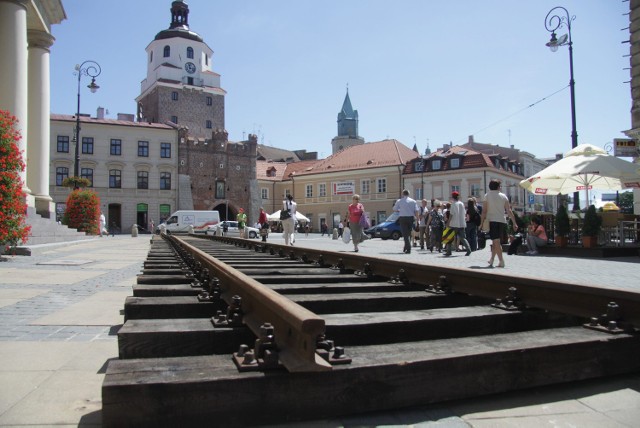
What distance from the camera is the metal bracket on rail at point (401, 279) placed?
469 cm

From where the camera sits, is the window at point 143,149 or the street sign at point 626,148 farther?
the window at point 143,149

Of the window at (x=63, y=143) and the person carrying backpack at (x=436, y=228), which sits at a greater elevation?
the window at (x=63, y=143)

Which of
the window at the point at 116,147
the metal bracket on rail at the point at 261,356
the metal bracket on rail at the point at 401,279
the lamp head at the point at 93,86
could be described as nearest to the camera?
the metal bracket on rail at the point at 261,356

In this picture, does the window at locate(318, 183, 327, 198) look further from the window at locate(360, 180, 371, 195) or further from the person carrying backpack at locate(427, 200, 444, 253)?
the person carrying backpack at locate(427, 200, 444, 253)

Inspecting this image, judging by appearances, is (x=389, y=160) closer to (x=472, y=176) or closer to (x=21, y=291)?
(x=472, y=176)

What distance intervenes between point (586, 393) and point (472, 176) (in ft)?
178

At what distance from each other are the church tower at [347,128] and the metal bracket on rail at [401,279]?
4850 inches

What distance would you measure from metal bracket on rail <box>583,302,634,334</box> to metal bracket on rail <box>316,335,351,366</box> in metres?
1.59

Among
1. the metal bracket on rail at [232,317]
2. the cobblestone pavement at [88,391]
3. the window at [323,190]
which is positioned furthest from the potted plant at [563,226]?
the window at [323,190]

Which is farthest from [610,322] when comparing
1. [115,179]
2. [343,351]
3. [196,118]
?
[196,118]

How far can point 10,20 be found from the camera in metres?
15.6

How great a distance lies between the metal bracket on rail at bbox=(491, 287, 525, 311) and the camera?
132 inches

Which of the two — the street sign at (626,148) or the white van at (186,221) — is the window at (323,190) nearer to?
the white van at (186,221)

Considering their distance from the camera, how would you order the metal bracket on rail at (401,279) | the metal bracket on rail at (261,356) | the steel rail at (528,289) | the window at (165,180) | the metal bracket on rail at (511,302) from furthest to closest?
1. the window at (165,180)
2. the metal bracket on rail at (401,279)
3. the metal bracket on rail at (511,302)
4. the steel rail at (528,289)
5. the metal bracket on rail at (261,356)
